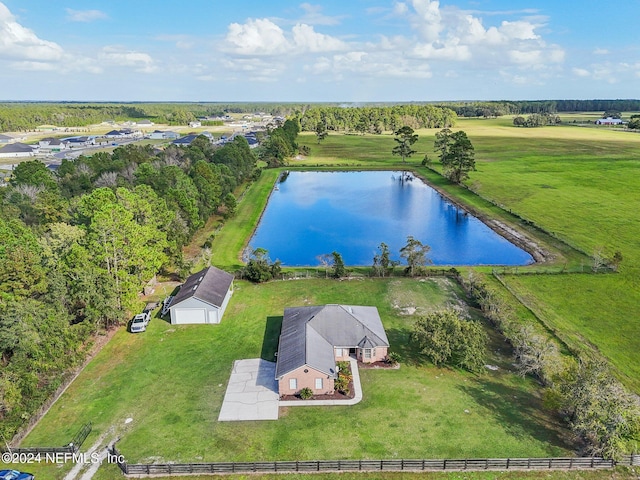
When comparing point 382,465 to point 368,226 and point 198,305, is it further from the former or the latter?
point 368,226

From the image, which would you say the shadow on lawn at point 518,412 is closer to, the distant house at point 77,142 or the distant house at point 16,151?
the distant house at point 16,151

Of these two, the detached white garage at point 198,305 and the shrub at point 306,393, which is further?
the detached white garage at point 198,305

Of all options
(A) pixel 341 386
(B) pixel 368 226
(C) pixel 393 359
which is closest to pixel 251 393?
(A) pixel 341 386

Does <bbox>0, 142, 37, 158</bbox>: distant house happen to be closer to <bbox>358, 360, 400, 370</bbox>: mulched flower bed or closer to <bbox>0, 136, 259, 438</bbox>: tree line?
<bbox>0, 136, 259, 438</bbox>: tree line

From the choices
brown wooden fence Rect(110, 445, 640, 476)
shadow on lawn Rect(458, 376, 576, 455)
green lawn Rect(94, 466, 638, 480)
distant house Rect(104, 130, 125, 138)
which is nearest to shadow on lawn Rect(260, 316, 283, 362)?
brown wooden fence Rect(110, 445, 640, 476)

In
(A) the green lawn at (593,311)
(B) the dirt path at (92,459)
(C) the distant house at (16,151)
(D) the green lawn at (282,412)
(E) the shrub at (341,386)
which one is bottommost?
(B) the dirt path at (92,459)

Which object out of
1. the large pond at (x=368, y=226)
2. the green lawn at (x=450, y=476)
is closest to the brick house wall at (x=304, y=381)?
the green lawn at (x=450, y=476)
